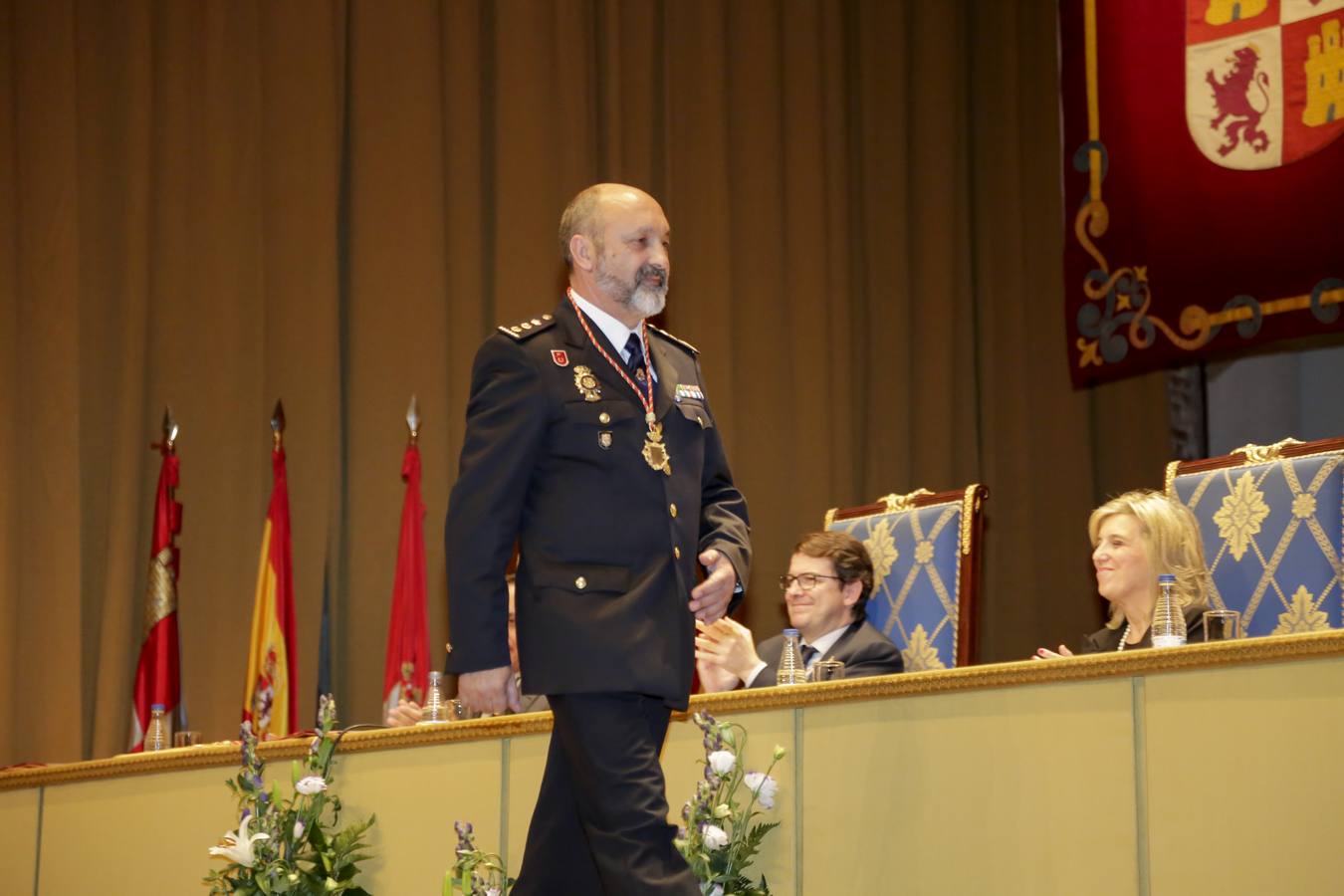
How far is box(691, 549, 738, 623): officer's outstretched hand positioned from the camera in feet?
8.65

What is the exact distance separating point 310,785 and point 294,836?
0.11 m

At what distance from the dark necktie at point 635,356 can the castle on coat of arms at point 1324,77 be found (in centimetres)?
354

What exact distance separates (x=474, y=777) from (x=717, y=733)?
0.63m

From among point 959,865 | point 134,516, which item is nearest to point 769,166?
point 134,516

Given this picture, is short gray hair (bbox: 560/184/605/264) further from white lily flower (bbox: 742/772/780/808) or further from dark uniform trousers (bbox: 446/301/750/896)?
white lily flower (bbox: 742/772/780/808)

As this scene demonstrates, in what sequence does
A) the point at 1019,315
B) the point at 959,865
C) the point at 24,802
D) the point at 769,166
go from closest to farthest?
the point at 959,865 → the point at 24,802 → the point at 769,166 → the point at 1019,315

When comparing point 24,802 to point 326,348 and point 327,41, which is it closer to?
point 326,348

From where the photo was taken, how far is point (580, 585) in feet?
8.44

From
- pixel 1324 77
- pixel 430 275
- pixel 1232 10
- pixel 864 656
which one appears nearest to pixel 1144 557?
pixel 864 656

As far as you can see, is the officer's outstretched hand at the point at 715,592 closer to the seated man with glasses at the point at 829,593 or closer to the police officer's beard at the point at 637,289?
the police officer's beard at the point at 637,289

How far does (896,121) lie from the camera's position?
7082mm

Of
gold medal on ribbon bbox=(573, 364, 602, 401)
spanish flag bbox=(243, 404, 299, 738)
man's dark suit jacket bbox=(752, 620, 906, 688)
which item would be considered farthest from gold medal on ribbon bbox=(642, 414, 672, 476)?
spanish flag bbox=(243, 404, 299, 738)

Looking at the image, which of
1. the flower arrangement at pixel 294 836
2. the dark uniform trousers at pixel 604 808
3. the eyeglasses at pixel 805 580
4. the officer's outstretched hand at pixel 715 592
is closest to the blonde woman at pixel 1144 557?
the eyeglasses at pixel 805 580

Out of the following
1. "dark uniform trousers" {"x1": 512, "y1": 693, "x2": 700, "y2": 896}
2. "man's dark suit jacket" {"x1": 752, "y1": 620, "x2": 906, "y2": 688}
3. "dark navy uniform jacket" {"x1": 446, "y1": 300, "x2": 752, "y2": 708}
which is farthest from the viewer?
"man's dark suit jacket" {"x1": 752, "y1": 620, "x2": 906, "y2": 688}
